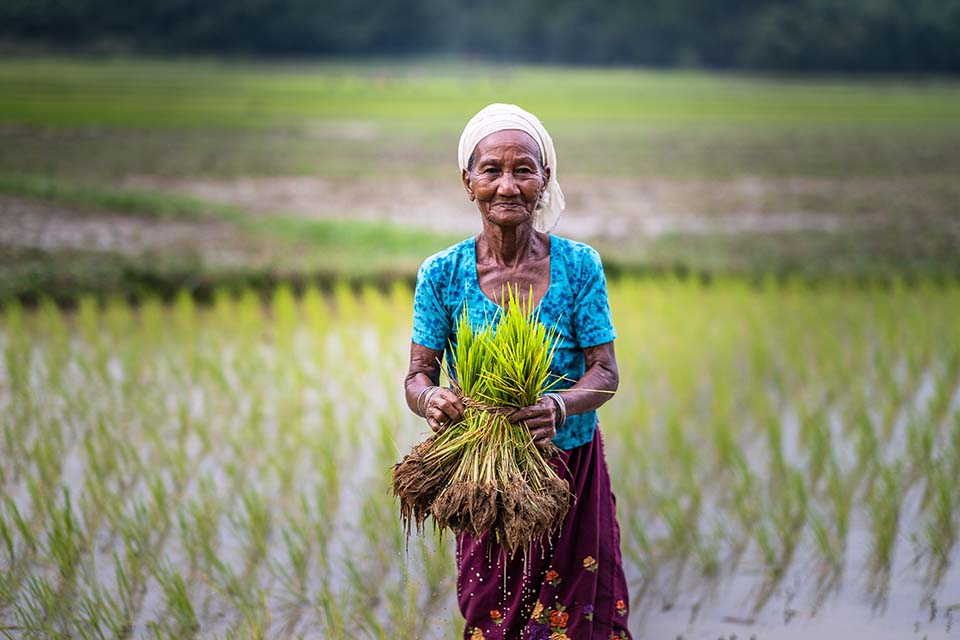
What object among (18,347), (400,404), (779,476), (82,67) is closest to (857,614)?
(779,476)

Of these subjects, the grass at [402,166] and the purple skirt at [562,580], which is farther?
the grass at [402,166]

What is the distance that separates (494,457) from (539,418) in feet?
0.32

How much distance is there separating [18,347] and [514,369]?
136 inches

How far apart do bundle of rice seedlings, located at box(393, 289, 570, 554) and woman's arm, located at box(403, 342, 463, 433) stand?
2 centimetres

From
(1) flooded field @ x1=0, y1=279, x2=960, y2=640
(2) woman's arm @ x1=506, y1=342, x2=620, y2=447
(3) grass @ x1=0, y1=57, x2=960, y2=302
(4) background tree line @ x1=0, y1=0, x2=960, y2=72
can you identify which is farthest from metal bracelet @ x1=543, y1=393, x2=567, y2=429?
(4) background tree line @ x1=0, y1=0, x2=960, y2=72

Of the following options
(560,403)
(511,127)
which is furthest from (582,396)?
(511,127)

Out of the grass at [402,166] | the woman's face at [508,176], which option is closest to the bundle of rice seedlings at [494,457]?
the woman's face at [508,176]

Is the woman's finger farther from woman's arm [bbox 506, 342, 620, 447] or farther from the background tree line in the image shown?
the background tree line

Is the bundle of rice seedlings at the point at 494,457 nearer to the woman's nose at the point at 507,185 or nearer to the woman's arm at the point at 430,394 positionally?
the woman's arm at the point at 430,394

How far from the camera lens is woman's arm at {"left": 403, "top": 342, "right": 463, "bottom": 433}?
1.79 m

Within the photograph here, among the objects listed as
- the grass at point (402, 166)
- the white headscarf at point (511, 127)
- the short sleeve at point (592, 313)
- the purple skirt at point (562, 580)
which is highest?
the grass at point (402, 166)

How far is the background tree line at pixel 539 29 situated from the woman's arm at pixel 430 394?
6.18 m

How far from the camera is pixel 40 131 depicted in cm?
748

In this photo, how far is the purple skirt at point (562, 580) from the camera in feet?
6.28
